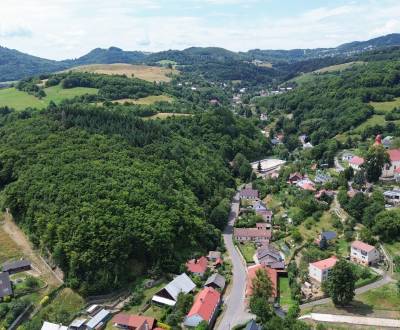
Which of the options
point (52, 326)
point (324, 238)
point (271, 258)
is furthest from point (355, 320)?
point (52, 326)

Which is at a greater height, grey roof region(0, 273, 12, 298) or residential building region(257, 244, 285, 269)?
grey roof region(0, 273, 12, 298)

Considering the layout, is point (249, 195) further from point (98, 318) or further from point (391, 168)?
point (98, 318)

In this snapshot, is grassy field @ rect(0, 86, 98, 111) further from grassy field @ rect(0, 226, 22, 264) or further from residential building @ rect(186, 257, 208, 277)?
residential building @ rect(186, 257, 208, 277)

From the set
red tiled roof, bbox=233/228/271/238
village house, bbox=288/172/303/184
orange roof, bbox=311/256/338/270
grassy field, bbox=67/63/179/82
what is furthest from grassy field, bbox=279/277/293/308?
grassy field, bbox=67/63/179/82

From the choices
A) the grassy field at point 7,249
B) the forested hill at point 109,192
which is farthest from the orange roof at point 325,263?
the grassy field at point 7,249

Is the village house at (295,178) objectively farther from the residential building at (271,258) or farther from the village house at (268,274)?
the village house at (268,274)

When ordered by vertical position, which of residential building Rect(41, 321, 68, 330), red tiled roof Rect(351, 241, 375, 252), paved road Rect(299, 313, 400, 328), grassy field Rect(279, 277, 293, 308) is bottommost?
grassy field Rect(279, 277, 293, 308)
